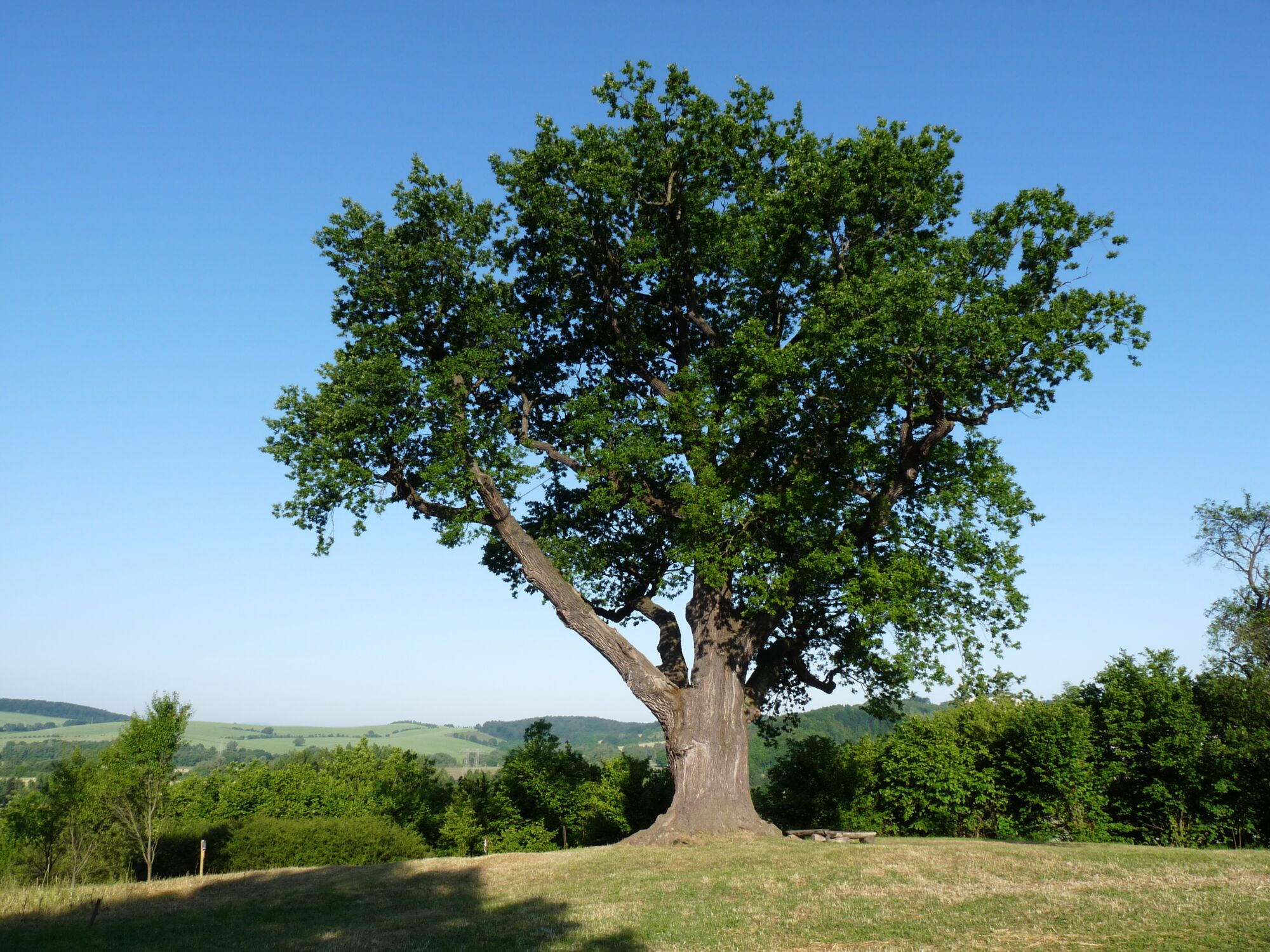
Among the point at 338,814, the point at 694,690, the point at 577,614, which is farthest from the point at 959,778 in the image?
the point at 338,814

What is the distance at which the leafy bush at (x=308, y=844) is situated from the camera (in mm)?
21688

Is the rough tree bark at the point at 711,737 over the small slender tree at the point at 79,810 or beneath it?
over

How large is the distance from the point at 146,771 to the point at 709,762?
43.6 feet

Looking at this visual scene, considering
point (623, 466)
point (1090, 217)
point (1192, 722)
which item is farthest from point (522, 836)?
point (1090, 217)

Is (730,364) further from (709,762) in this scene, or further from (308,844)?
(308,844)

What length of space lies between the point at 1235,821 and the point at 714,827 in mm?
14242

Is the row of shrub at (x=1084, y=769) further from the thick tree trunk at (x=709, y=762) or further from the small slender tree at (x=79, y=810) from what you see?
the small slender tree at (x=79, y=810)

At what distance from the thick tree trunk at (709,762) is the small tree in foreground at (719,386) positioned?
6cm

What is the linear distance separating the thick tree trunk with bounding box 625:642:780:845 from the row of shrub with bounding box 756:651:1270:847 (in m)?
9.50

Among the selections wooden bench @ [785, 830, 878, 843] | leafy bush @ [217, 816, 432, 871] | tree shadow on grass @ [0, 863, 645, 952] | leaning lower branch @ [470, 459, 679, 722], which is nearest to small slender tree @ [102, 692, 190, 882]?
leafy bush @ [217, 816, 432, 871]

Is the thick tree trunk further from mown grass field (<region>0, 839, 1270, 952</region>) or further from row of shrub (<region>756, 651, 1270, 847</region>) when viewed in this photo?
row of shrub (<region>756, 651, 1270, 847</region>)

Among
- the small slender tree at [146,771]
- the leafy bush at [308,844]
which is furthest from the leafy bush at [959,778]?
the small slender tree at [146,771]

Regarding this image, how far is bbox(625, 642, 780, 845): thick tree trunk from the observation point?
1683 cm

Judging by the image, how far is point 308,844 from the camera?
859 inches
